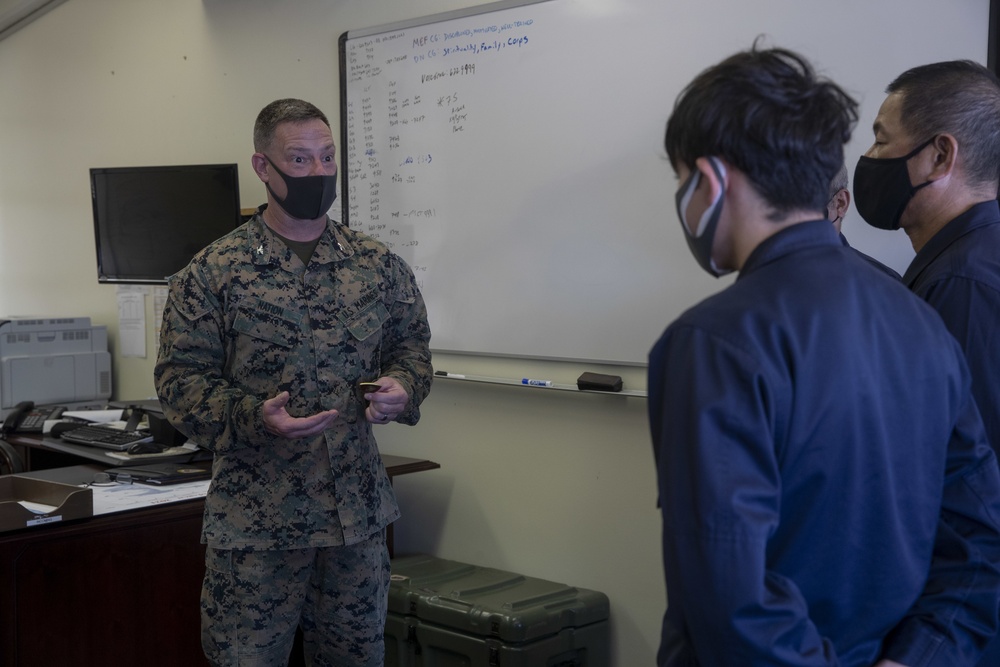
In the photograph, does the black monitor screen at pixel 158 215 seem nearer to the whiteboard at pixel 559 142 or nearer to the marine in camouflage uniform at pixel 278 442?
the whiteboard at pixel 559 142

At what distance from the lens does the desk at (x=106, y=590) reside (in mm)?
2250

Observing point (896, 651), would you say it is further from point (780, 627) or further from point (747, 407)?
point (747, 407)

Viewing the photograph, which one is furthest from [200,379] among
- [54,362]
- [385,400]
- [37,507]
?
[54,362]

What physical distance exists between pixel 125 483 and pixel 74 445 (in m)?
0.70

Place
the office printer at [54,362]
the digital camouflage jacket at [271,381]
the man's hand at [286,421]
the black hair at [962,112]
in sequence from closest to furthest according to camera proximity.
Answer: the black hair at [962,112], the man's hand at [286,421], the digital camouflage jacket at [271,381], the office printer at [54,362]

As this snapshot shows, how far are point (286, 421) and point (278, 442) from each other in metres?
0.18

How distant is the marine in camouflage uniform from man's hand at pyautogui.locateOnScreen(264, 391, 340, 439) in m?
0.06

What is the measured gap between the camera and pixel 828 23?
238cm

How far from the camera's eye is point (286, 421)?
1.85 meters

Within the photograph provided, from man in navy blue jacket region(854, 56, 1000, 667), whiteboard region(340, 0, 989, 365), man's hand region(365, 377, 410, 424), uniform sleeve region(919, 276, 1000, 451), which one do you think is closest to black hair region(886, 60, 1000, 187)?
man in navy blue jacket region(854, 56, 1000, 667)

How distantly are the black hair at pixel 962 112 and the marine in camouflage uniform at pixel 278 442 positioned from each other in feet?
3.79

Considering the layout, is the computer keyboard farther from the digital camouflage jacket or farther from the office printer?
the digital camouflage jacket

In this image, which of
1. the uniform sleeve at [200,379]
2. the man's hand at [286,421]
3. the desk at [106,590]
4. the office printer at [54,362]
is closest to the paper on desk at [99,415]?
the office printer at [54,362]

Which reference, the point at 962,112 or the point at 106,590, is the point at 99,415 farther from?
the point at 962,112
